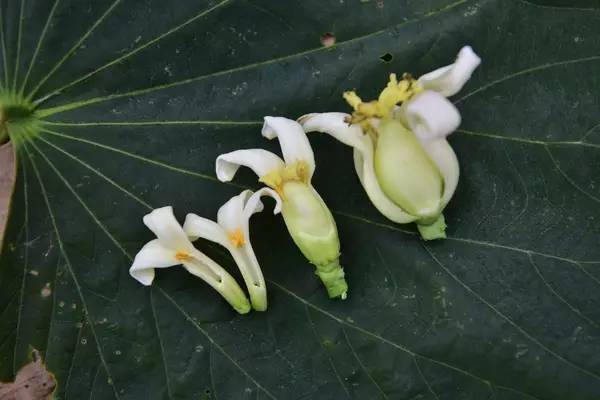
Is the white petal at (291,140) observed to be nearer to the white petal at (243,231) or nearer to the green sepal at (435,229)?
the white petal at (243,231)

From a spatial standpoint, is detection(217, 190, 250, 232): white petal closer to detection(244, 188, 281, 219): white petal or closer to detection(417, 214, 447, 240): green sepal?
detection(244, 188, 281, 219): white petal

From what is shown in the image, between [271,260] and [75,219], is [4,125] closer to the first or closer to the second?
[75,219]

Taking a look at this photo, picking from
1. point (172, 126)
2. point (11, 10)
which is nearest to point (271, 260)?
point (172, 126)

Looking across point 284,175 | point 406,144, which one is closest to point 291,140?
point 284,175

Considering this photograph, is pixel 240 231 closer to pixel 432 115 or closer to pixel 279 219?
pixel 279 219

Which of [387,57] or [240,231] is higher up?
[387,57]

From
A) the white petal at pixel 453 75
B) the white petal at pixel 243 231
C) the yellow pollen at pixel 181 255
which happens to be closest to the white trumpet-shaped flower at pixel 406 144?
the white petal at pixel 453 75
